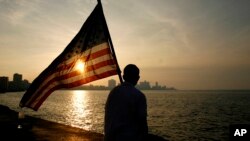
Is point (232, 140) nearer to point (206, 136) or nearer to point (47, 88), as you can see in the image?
point (47, 88)

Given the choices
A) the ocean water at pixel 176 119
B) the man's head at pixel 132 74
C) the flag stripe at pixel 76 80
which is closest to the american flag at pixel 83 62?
the flag stripe at pixel 76 80

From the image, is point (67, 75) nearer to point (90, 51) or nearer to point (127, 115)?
point (90, 51)

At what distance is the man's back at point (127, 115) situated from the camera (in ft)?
12.7

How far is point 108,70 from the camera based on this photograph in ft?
20.8

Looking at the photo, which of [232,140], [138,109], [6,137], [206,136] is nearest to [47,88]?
[138,109]

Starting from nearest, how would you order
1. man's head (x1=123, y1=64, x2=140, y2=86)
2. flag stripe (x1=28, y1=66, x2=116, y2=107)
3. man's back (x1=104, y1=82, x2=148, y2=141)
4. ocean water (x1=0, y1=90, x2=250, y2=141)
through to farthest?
man's back (x1=104, y1=82, x2=148, y2=141) → man's head (x1=123, y1=64, x2=140, y2=86) → flag stripe (x1=28, y1=66, x2=116, y2=107) → ocean water (x1=0, y1=90, x2=250, y2=141)

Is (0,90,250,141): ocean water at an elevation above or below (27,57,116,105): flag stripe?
below

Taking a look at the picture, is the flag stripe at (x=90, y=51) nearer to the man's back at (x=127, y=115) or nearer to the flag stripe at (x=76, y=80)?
the flag stripe at (x=76, y=80)

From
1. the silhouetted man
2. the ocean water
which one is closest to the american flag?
the silhouetted man

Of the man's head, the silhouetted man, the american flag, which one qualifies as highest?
the american flag

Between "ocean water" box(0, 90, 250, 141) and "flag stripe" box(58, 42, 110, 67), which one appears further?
"ocean water" box(0, 90, 250, 141)

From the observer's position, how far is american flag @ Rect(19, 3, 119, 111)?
6.29 metres

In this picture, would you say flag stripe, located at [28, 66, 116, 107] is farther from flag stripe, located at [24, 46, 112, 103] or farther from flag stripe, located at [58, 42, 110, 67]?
flag stripe, located at [58, 42, 110, 67]

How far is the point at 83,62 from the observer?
663 centimetres
